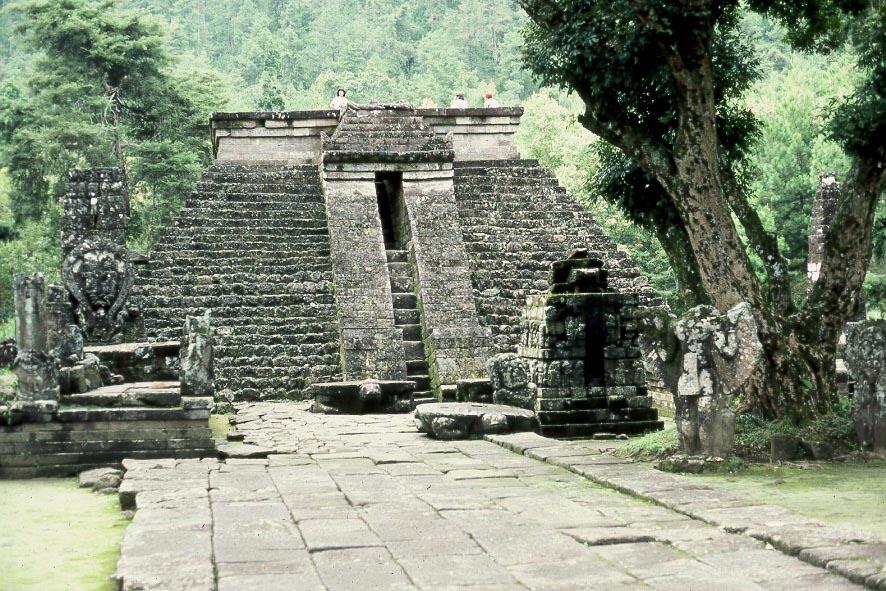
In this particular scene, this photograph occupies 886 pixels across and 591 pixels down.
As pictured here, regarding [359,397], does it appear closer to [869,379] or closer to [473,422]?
[473,422]

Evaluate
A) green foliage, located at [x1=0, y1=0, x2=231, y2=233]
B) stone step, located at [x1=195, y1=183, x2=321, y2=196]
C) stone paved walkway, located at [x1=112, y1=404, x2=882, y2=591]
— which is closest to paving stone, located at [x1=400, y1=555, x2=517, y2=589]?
stone paved walkway, located at [x1=112, y1=404, x2=882, y2=591]

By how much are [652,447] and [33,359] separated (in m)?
5.11

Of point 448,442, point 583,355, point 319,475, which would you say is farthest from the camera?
point 583,355

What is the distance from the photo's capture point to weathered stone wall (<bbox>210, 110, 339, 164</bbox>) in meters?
21.5

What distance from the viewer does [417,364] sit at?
16156mm

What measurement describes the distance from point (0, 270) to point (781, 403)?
25.5 meters

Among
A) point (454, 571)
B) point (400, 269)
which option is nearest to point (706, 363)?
point (454, 571)

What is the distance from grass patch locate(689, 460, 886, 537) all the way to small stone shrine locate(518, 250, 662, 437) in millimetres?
2942

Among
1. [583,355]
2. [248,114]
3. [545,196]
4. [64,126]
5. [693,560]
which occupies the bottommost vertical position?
[693,560]

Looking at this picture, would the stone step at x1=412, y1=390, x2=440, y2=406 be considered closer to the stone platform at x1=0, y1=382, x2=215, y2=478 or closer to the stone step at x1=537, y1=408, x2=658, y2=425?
the stone step at x1=537, y1=408, x2=658, y2=425

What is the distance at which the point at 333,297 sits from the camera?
17328 millimetres

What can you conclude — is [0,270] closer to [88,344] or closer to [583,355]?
[88,344]

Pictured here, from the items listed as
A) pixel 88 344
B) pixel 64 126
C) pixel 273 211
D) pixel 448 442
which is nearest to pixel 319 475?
pixel 448 442

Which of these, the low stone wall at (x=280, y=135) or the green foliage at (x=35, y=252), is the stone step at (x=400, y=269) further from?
the green foliage at (x=35, y=252)
